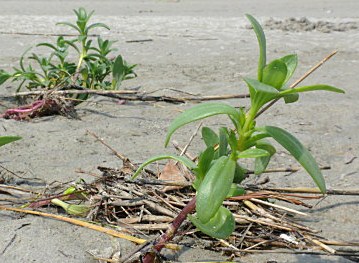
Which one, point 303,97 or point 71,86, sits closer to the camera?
point 71,86

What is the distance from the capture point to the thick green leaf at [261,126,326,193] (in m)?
1.31

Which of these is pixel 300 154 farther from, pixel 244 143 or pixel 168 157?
pixel 168 157

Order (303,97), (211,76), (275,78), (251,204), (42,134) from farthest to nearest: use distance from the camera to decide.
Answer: (211,76), (303,97), (42,134), (251,204), (275,78)

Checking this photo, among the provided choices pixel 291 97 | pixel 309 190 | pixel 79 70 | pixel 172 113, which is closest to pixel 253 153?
pixel 291 97

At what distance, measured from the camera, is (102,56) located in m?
3.66

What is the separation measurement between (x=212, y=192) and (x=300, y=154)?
0.21m

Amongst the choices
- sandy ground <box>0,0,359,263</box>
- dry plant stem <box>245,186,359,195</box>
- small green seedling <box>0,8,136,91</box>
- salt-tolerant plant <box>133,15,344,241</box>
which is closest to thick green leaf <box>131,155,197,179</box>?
salt-tolerant plant <box>133,15,344,241</box>

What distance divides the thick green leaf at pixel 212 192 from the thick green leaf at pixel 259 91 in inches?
7.3

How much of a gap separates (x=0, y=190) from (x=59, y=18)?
5.48m

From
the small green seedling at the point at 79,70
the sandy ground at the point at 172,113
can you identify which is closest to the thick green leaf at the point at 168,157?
the sandy ground at the point at 172,113

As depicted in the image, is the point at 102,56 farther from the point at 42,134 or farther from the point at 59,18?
the point at 59,18

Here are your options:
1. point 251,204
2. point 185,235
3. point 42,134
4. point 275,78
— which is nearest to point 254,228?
point 251,204

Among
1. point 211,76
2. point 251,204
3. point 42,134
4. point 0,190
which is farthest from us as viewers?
point 211,76

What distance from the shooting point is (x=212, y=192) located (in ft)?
4.34
